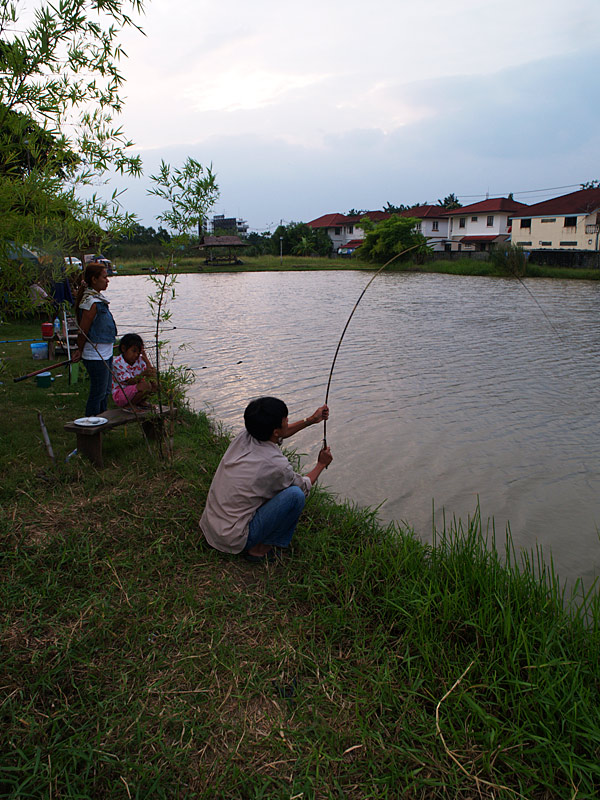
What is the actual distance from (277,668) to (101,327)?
11.3 feet

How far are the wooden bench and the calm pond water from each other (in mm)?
1658

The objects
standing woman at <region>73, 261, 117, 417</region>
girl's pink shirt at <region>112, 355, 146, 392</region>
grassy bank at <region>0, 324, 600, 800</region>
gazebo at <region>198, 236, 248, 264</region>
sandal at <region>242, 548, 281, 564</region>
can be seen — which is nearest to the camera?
grassy bank at <region>0, 324, 600, 800</region>

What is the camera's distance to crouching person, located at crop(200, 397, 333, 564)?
297cm

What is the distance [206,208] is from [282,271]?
149ft

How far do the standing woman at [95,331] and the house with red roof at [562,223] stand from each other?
131 feet

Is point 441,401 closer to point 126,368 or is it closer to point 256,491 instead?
point 126,368

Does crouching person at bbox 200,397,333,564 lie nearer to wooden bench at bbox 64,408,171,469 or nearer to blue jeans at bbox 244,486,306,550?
blue jeans at bbox 244,486,306,550

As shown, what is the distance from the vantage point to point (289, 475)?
9.99ft

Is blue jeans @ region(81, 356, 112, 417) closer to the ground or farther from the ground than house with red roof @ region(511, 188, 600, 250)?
closer to the ground

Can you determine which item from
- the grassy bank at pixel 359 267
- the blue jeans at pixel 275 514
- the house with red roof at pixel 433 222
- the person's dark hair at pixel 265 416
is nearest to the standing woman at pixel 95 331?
the person's dark hair at pixel 265 416

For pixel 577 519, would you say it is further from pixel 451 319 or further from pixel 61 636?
pixel 451 319

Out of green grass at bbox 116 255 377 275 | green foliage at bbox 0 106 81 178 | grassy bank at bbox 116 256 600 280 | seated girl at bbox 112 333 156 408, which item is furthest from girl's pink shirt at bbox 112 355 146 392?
green grass at bbox 116 255 377 275

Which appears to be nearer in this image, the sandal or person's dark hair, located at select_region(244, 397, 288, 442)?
person's dark hair, located at select_region(244, 397, 288, 442)

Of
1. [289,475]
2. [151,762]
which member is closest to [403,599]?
[289,475]
